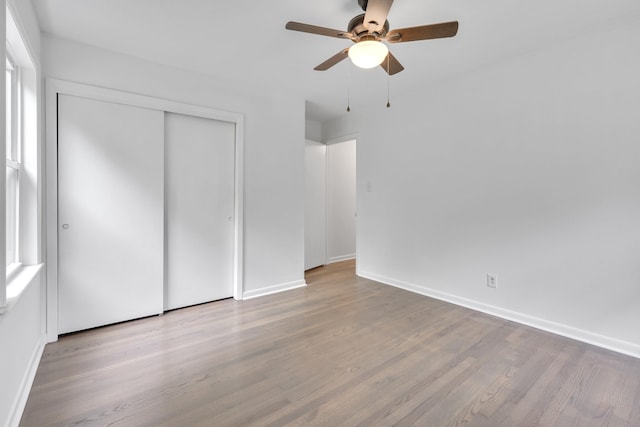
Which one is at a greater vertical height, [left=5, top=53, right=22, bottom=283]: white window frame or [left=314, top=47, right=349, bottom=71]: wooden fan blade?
[left=314, top=47, right=349, bottom=71]: wooden fan blade

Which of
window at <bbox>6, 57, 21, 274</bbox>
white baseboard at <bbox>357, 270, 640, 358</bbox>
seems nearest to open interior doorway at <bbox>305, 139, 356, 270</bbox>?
white baseboard at <bbox>357, 270, 640, 358</bbox>

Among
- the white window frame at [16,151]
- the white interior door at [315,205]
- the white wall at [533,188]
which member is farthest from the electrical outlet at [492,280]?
the white window frame at [16,151]

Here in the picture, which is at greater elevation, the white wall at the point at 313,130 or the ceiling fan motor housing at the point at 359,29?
the white wall at the point at 313,130

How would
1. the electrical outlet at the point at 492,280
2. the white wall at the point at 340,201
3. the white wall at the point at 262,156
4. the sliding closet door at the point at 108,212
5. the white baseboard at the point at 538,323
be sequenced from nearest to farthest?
the white baseboard at the point at 538,323, the sliding closet door at the point at 108,212, the white wall at the point at 262,156, the electrical outlet at the point at 492,280, the white wall at the point at 340,201

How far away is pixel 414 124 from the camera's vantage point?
3.57 meters

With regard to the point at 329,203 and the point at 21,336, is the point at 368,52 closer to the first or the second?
the point at 21,336

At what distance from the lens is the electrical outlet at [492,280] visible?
9.48ft

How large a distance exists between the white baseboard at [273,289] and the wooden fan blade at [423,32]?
2779 millimetres

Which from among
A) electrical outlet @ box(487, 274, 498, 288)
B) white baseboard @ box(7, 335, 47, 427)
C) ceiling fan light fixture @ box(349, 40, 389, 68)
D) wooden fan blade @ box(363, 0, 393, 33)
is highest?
wooden fan blade @ box(363, 0, 393, 33)

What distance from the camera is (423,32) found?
1.77 meters

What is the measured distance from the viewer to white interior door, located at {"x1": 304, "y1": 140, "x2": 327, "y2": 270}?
4672 mm

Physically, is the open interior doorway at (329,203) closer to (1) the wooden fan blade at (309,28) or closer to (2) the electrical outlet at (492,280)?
(2) the electrical outlet at (492,280)

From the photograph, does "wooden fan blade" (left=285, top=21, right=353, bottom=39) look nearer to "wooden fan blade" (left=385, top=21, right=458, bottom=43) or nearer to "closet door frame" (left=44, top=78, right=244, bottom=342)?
"wooden fan blade" (left=385, top=21, right=458, bottom=43)

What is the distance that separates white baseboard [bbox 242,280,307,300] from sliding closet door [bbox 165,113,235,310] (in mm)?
207
